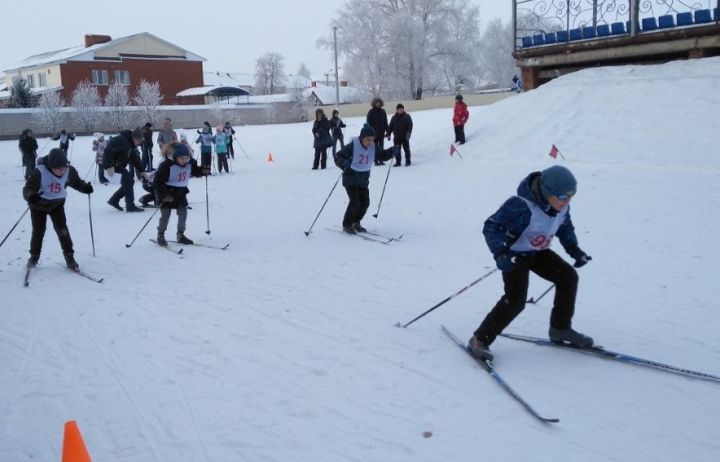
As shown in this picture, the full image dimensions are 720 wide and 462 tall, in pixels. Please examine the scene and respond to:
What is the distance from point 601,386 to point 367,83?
148 ft

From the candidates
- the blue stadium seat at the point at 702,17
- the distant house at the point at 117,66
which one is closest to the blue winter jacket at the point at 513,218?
the blue stadium seat at the point at 702,17

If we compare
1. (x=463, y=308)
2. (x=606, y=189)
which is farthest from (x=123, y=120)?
(x=463, y=308)

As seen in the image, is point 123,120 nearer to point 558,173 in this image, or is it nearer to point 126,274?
point 126,274

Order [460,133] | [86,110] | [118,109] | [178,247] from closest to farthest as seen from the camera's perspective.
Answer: [178,247] < [460,133] < [86,110] < [118,109]

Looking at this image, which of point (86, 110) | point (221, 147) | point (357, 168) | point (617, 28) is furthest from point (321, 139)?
point (86, 110)

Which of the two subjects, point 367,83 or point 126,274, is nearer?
point 126,274

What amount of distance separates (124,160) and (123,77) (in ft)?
154

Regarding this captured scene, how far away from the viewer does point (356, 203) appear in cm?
899

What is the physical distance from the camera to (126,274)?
24.4 feet

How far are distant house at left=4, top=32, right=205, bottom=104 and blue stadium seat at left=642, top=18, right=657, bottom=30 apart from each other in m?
46.6

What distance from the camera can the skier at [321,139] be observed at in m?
17.3

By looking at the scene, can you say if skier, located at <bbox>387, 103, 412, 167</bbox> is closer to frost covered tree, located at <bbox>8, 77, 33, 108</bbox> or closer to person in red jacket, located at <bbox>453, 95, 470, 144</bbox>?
person in red jacket, located at <bbox>453, 95, 470, 144</bbox>

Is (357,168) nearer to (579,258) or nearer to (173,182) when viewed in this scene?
(173,182)

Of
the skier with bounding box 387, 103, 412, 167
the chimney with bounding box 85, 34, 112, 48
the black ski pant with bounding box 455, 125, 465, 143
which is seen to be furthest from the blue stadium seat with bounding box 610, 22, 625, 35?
the chimney with bounding box 85, 34, 112, 48
